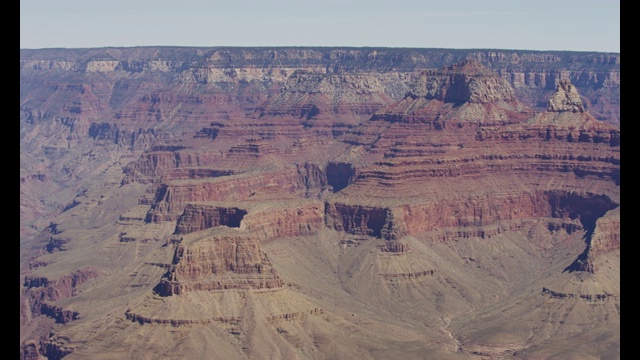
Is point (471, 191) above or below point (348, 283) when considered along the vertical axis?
above

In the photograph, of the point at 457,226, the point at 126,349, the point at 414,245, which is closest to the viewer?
the point at 126,349

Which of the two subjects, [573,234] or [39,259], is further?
[39,259]

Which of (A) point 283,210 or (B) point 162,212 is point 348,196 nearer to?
(A) point 283,210

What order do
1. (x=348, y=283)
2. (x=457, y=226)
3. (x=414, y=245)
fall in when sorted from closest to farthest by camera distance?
1. (x=348, y=283)
2. (x=414, y=245)
3. (x=457, y=226)
